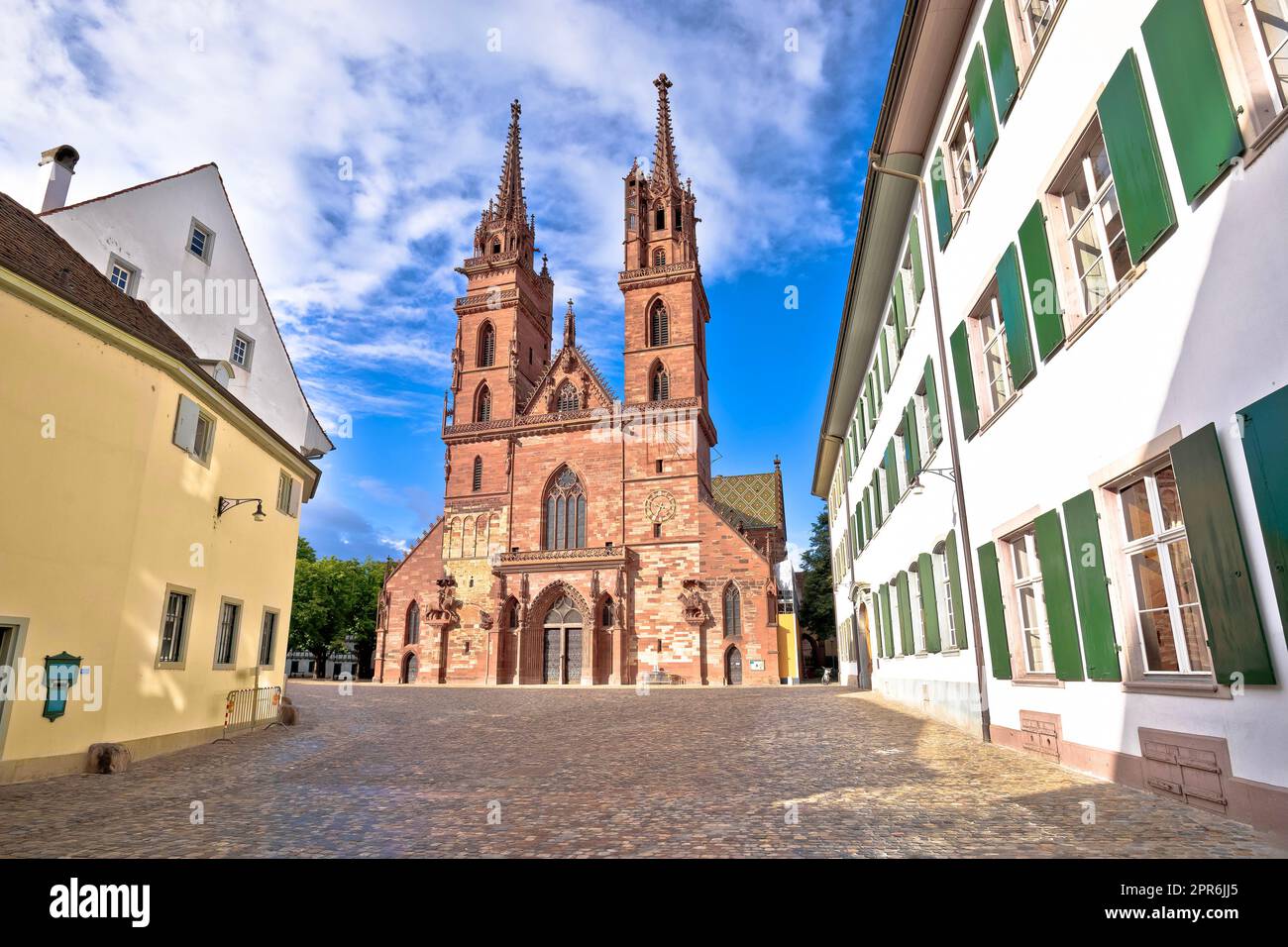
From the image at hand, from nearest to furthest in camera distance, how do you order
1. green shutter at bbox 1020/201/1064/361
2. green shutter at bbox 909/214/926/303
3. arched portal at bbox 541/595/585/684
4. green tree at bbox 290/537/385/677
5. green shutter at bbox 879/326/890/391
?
green shutter at bbox 1020/201/1064/361 → green shutter at bbox 909/214/926/303 → green shutter at bbox 879/326/890/391 → arched portal at bbox 541/595/585/684 → green tree at bbox 290/537/385/677

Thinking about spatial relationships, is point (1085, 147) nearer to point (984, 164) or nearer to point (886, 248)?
point (984, 164)

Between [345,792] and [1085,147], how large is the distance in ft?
29.3

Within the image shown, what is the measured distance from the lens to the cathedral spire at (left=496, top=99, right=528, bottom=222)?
171 ft

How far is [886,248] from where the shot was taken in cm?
1465

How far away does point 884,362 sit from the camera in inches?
647

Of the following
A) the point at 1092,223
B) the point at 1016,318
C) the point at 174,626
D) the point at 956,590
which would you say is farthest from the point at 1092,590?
the point at 174,626

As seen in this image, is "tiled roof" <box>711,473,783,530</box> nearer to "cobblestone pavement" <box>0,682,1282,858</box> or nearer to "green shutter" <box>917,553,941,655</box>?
"green shutter" <box>917,553,941,655</box>

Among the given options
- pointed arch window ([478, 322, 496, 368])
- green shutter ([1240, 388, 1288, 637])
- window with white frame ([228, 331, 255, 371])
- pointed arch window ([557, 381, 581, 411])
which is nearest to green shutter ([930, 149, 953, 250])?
green shutter ([1240, 388, 1288, 637])

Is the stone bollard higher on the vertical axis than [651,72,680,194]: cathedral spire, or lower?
lower

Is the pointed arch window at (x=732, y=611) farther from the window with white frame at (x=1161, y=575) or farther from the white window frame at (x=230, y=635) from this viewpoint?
the window with white frame at (x=1161, y=575)

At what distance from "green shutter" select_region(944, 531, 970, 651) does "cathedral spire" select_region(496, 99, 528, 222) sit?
46.5 meters

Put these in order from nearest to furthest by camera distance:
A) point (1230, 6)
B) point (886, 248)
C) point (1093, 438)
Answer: point (1230, 6)
point (1093, 438)
point (886, 248)

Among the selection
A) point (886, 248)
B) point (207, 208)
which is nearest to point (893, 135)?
point (886, 248)

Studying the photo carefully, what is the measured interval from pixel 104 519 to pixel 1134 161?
11167 millimetres
